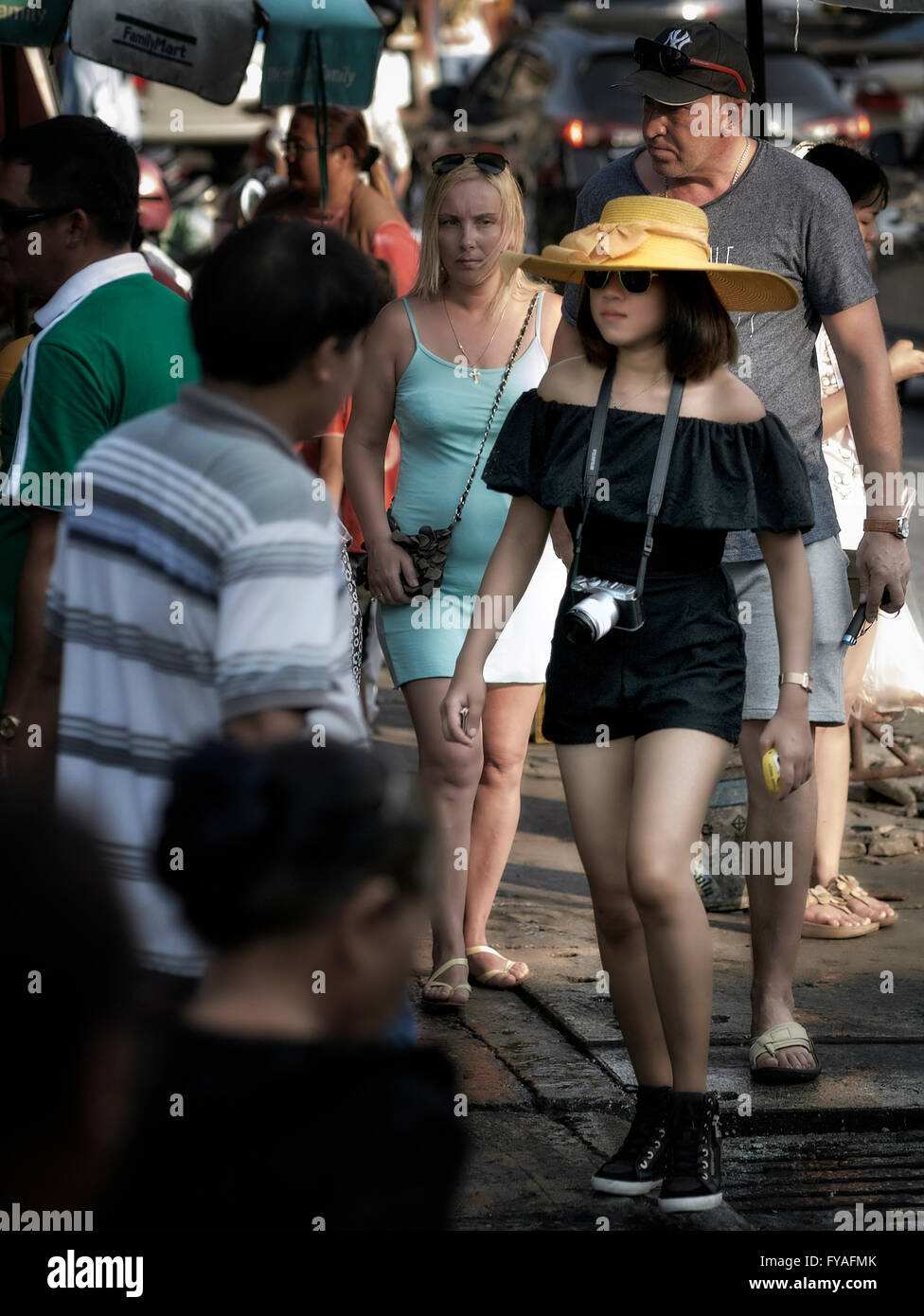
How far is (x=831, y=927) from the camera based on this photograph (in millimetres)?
5156

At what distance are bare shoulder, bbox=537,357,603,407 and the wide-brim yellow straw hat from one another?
0.62ft

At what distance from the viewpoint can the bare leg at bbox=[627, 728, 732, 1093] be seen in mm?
3355

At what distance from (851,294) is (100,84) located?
776 centimetres

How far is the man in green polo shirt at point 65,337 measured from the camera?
3.14 m

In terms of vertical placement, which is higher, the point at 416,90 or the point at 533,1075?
the point at 416,90

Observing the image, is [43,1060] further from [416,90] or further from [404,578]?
[416,90]

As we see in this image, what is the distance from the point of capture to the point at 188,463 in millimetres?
2248

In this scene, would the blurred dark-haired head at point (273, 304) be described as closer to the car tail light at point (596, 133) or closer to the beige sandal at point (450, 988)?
the beige sandal at point (450, 988)

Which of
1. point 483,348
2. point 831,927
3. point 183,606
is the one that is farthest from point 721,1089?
point 183,606

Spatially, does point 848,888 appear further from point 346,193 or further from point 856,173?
point 346,193

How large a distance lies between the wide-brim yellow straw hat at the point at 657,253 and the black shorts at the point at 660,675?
595mm

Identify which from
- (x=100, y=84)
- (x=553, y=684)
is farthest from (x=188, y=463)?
(x=100, y=84)

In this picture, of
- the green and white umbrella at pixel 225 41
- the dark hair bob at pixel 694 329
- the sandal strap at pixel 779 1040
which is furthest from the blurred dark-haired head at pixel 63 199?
the green and white umbrella at pixel 225 41

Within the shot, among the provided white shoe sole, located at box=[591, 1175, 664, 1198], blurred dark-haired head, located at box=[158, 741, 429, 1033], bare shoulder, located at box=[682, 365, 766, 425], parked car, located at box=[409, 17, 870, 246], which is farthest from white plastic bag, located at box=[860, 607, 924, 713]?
parked car, located at box=[409, 17, 870, 246]
